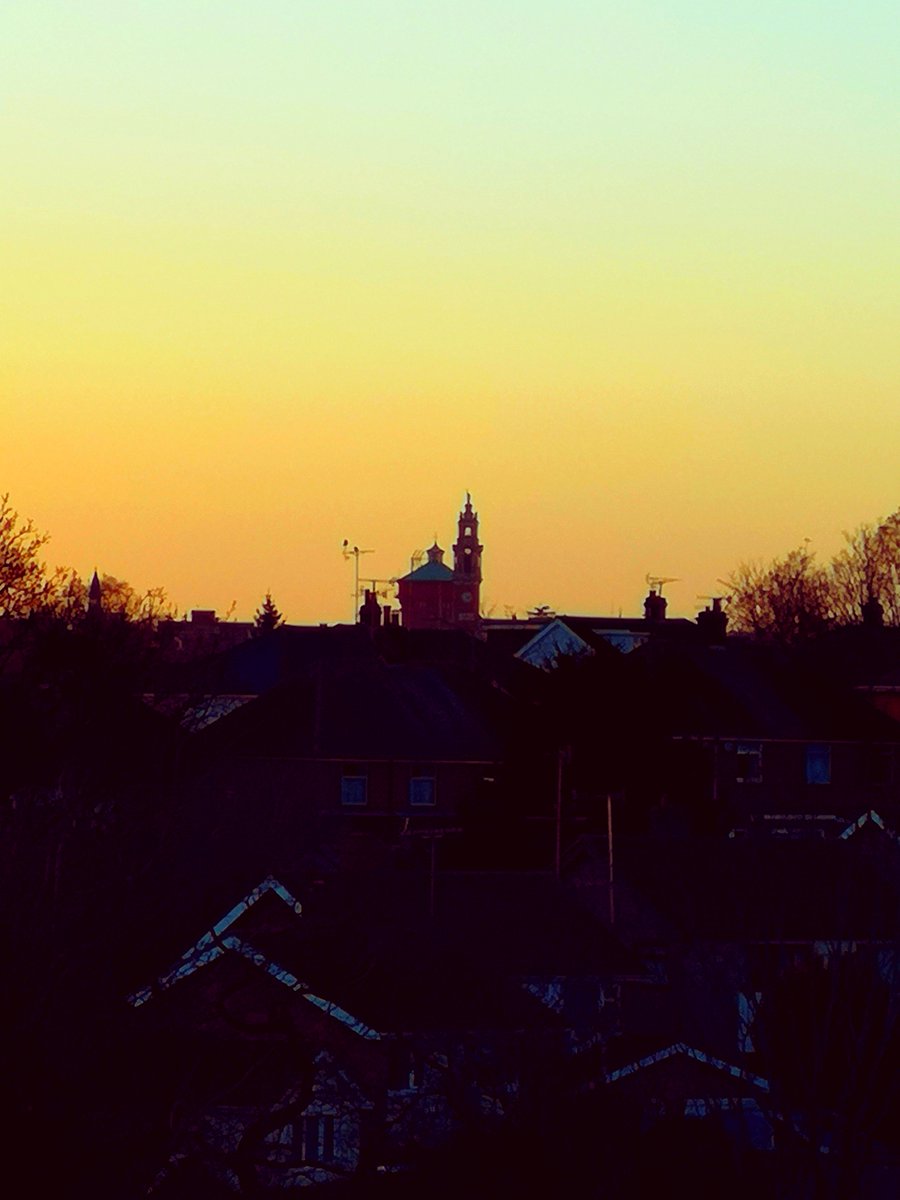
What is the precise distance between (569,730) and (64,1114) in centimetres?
3289

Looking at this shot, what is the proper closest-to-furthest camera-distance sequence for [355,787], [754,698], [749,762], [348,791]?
[348,791]
[355,787]
[749,762]
[754,698]

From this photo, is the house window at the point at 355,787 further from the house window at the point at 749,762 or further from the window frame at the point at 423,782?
the house window at the point at 749,762

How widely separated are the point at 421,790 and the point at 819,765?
9663mm

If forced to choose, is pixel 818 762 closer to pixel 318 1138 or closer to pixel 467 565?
pixel 318 1138

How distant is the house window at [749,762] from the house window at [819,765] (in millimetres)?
1297

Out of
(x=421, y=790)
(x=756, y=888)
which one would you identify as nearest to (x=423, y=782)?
(x=421, y=790)

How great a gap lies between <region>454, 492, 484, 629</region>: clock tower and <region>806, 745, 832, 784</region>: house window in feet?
327

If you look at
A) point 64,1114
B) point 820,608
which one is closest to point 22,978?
point 64,1114

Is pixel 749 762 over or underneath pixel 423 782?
over

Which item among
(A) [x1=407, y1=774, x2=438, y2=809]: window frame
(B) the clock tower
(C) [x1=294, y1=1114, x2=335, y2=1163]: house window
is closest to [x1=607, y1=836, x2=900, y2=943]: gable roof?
(C) [x1=294, y1=1114, x2=335, y2=1163]: house window

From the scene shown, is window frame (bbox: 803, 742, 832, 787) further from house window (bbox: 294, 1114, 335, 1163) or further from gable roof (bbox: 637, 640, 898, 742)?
house window (bbox: 294, 1114, 335, 1163)

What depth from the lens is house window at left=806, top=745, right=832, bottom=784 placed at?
5409cm

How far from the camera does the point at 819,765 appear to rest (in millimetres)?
54188

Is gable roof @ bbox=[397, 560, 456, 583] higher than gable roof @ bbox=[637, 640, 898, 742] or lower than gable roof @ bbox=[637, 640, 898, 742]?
higher
